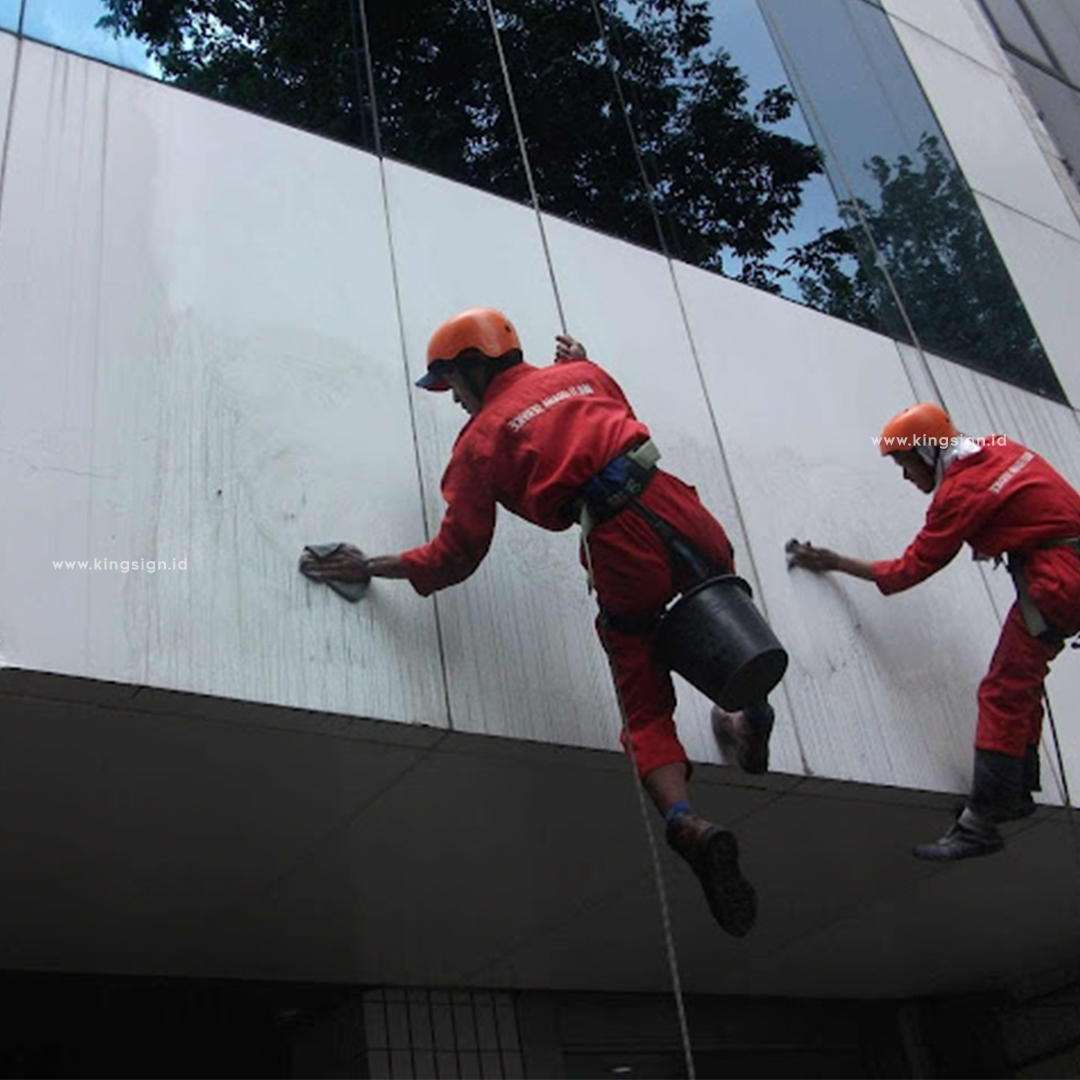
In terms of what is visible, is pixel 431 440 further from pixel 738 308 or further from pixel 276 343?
pixel 738 308

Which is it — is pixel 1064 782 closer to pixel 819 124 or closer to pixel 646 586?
pixel 646 586

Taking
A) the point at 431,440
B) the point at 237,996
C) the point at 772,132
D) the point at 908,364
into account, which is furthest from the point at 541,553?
the point at 772,132

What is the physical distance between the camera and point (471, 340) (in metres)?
4.01

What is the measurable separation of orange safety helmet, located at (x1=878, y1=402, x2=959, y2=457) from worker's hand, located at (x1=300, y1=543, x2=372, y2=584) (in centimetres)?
228

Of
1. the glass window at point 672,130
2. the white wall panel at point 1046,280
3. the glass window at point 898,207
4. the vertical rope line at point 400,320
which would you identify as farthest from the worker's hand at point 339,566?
the white wall panel at point 1046,280

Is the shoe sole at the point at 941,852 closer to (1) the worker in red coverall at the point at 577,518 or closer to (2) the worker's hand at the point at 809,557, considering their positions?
(1) the worker in red coverall at the point at 577,518

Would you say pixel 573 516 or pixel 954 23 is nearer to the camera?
pixel 573 516

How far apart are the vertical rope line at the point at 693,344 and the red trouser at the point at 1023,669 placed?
69 cm

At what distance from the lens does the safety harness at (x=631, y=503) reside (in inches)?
145

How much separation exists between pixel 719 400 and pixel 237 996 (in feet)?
9.60

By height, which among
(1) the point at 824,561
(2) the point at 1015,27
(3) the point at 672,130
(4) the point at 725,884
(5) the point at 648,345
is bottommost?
(4) the point at 725,884

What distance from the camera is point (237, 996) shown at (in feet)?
17.3

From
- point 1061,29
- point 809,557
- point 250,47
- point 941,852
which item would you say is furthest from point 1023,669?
point 1061,29

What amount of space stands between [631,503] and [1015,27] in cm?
764
